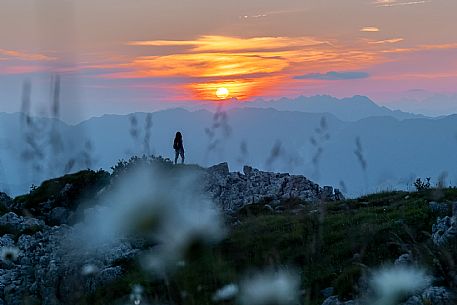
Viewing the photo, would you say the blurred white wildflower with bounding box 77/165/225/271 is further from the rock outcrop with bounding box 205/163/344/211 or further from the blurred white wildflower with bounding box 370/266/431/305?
the blurred white wildflower with bounding box 370/266/431/305

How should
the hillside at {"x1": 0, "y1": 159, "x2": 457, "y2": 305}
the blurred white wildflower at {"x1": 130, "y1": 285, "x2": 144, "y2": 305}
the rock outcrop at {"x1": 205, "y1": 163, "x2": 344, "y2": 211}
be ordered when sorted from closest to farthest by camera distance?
1. the blurred white wildflower at {"x1": 130, "y1": 285, "x2": 144, "y2": 305}
2. the hillside at {"x1": 0, "y1": 159, "x2": 457, "y2": 305}
3. the rock outcrop at {"x1": 205, "y1": 163, "x2": 344, "y2": 211}

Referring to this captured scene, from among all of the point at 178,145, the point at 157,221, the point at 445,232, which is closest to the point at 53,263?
the point at 157,221

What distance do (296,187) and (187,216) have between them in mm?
11771

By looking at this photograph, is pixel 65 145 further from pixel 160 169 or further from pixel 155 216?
pixel 160 169

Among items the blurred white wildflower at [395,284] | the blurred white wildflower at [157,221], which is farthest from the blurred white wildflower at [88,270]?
the blurred white wildflower at [395,284]

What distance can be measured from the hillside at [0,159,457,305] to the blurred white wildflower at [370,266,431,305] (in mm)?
72

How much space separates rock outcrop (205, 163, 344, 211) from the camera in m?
29.7

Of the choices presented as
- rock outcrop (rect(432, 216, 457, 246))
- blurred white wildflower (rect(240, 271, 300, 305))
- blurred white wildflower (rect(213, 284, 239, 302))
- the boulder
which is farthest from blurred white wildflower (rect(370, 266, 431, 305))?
the boulder

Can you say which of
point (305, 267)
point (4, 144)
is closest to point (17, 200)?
point (305, 267)

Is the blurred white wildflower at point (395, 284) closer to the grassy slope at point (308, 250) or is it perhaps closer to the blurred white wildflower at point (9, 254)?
the grassy slope at point (308, 250)

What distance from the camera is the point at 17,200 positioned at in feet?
123

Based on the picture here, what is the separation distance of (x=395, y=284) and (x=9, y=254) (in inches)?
596

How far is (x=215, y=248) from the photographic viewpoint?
19109mm

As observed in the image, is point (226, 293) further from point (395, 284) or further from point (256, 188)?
point (256, 188)
